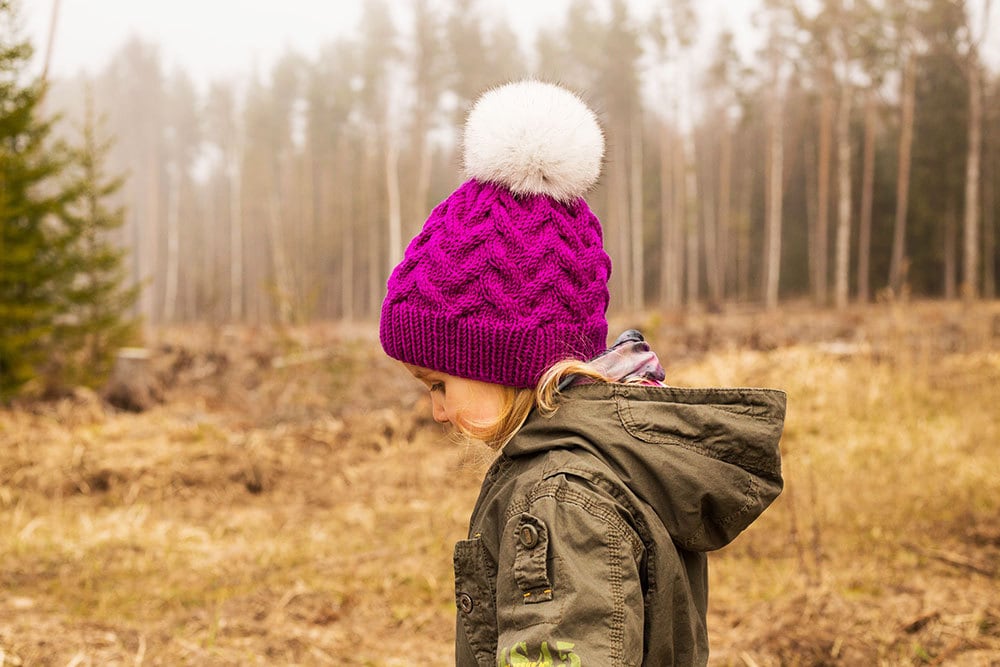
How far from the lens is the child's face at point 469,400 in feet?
4.79

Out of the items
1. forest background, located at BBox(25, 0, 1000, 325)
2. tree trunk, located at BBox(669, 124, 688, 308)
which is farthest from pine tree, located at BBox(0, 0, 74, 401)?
tree trunk, located at BBox(669, 124, 688, 308)

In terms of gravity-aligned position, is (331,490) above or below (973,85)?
below

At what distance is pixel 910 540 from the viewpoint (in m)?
4.30

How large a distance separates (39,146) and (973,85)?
21142 mm

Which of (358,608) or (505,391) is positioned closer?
(505,391)

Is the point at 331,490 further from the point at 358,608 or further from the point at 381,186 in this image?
the point at 381,186

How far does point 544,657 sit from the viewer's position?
106 cm

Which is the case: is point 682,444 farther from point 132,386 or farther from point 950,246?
point 950,246

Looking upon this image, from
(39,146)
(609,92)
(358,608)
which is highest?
(609,92)

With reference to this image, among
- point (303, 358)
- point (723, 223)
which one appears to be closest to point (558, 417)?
point (303, 358)

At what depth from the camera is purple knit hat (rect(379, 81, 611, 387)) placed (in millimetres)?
1390

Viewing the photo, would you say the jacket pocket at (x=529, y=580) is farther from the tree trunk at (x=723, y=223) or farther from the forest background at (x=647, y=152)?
the tree trunk at (x=723, y=223)

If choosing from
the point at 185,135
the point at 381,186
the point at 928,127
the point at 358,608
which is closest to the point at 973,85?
the point at 928,127

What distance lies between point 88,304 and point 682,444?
419 inches
